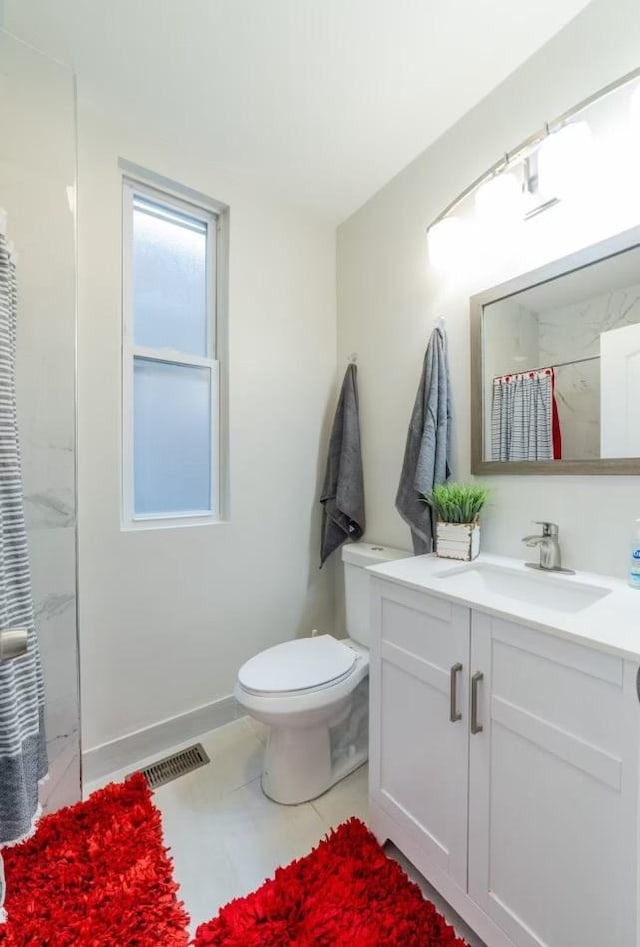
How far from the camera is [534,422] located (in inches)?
50.4

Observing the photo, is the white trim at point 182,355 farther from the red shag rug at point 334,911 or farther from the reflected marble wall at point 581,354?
the reflected marble wall at point 581,354

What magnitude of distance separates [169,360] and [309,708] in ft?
4.65

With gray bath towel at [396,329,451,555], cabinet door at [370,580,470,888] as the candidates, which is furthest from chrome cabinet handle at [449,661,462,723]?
gray bath towel at [396,329,451,555]

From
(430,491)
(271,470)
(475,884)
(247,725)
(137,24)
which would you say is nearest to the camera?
(475,884)

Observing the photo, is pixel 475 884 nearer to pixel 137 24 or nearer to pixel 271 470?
pixel 271 470

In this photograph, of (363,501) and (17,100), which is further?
(363,501)

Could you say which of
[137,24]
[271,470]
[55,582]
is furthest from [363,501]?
[137,24]

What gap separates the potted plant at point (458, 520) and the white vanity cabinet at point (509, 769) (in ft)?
1.10

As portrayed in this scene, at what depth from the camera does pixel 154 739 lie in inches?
62.2

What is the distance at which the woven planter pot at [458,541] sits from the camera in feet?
4.34

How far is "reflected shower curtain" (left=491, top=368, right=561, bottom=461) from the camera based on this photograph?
123 centimetres

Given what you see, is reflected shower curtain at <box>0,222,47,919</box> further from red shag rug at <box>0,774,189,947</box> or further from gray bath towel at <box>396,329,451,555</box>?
gray bath towel at <box>396,329,451,555</box>

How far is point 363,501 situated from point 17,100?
5.90 ft

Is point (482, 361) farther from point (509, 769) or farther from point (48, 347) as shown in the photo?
point (48, 347)
